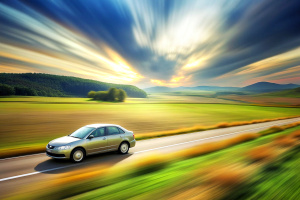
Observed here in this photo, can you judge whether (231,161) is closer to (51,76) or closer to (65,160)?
(65,160)

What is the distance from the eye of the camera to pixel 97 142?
862 cm

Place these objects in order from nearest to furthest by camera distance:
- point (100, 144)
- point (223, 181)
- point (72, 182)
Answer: point (223, 181)
point (72, 182)
point (100, 144)

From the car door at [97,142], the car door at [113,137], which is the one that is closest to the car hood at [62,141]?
the car door at [97,142]

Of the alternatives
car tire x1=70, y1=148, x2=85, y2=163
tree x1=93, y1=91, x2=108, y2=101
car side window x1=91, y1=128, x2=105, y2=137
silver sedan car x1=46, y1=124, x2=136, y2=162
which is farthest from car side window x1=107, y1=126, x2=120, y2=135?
tree x1=93, y1=91, x2=108, y2=101

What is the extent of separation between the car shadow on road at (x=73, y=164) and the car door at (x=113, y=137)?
1.80 feet

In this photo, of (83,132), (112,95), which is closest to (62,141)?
(83,132)

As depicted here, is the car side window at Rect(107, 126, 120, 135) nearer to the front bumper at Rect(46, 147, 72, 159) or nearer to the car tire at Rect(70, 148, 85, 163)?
the car tire at Rect(70, 148, 85, 163)

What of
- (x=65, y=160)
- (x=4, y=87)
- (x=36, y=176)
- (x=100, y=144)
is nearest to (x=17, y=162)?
(x=65, y=160)

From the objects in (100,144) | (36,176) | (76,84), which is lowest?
(36,176)

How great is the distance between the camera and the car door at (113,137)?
9.11m

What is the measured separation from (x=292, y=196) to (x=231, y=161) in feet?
8.41

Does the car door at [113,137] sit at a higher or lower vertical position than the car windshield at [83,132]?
lower

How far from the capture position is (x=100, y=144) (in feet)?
28.7

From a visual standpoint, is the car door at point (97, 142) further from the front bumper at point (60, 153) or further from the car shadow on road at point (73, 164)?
the front bumper at point (60, 153)
